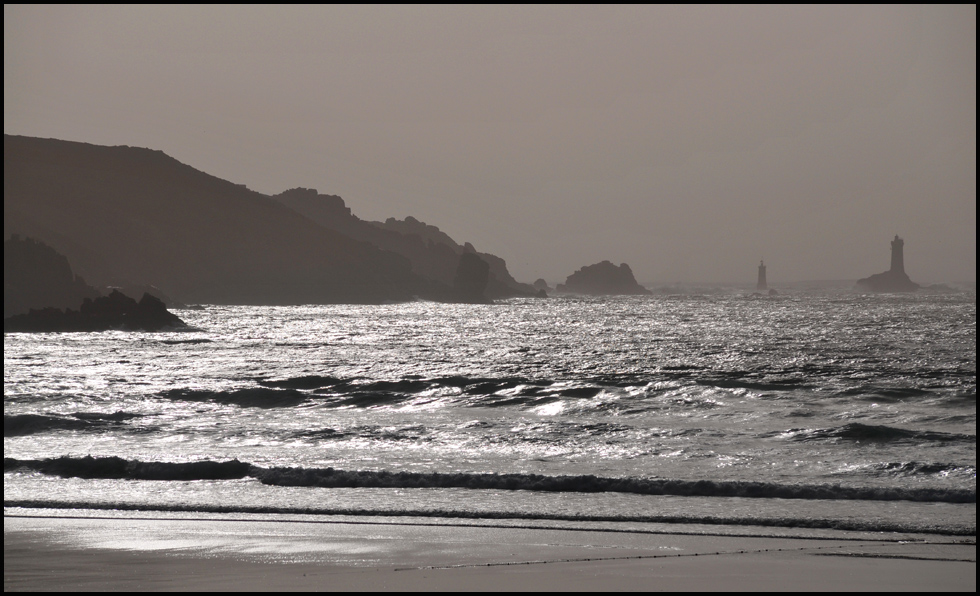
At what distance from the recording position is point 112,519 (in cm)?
1184

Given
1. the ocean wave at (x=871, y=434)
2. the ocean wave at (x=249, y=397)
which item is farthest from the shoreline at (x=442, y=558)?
the ocean wave at (x=249, y=397)

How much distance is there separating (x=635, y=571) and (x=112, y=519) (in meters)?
7.49

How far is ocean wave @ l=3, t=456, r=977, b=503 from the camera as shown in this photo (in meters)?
13.2

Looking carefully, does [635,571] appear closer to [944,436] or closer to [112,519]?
[112,519]

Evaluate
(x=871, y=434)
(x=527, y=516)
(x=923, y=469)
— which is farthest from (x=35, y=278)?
(x=923, y=469)

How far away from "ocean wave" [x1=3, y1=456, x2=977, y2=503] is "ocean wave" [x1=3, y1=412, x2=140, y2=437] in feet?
16.0

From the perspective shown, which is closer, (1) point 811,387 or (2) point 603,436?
(2) point 603,436

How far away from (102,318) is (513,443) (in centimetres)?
6911

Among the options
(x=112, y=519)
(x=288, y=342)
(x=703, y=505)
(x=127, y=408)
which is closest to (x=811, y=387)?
(x=703, y=505)

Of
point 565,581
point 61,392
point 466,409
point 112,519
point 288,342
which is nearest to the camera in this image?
point 565,581

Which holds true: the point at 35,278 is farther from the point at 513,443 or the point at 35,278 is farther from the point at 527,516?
the point at 527,516

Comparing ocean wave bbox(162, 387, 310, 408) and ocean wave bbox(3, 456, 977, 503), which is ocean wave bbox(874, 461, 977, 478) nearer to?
ocean wave bbox(3, 456, 977, 503)

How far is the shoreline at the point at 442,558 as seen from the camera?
8.63 meters

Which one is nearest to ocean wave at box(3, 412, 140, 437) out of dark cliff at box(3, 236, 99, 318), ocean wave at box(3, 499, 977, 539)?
ocean wave at box(3, 499, 977, 539)
